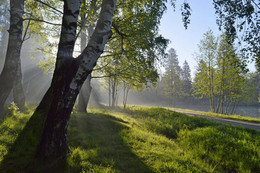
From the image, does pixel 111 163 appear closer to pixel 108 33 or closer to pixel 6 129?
pixel 108 33

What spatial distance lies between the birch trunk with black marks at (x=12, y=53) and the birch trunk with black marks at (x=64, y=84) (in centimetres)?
367

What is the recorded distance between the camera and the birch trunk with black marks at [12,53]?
5373mm

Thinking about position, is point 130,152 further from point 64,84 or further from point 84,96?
point 84,96

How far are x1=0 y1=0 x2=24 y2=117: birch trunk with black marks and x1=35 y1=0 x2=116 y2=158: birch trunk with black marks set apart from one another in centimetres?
367

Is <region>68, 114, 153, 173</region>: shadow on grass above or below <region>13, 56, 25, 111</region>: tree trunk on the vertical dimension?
below

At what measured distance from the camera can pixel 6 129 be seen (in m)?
4.46

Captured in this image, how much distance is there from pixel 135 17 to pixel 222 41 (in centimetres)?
1740

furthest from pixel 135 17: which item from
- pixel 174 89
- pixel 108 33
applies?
pixel 174 89

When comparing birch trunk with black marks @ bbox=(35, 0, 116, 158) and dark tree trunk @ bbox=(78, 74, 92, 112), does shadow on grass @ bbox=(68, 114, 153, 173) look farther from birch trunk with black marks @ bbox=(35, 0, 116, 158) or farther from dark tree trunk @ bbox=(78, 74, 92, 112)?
dark tree trunk @ bbox=(78, 74, 92, 112)

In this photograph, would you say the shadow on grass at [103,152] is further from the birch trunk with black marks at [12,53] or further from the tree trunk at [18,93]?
the tree trunk at [18,93]

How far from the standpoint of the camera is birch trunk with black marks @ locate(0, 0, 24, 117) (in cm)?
537

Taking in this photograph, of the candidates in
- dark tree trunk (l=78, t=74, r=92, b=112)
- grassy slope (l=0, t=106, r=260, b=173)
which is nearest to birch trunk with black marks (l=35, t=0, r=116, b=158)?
grassy slope (l=0, t=106, r=260, b=173)

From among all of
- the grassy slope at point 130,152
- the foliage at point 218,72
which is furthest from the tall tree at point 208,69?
the grassy slope at point 130,152

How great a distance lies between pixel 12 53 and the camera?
559 cm
